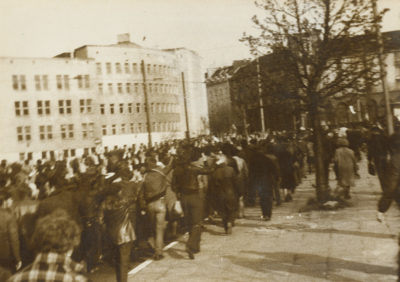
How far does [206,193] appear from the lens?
12500mm

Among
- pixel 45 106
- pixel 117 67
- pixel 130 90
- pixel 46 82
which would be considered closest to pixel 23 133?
pixel 45 106

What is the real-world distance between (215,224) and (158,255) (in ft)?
11.3

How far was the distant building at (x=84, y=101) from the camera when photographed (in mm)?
58344

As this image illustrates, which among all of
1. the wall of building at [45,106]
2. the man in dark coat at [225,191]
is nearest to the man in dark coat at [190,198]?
the man in dark coat at [225,191]

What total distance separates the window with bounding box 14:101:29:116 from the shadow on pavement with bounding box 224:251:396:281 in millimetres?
55022

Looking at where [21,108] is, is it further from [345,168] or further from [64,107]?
[345,168]

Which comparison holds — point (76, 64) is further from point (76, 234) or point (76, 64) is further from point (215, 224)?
point (76, 234)

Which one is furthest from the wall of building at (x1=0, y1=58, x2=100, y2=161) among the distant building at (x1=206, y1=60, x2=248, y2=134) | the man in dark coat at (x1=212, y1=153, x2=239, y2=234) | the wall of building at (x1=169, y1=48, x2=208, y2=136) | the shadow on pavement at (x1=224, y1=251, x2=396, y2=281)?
the shadow on pavement at (x1=224, y1=251, x2=396, y2=281)

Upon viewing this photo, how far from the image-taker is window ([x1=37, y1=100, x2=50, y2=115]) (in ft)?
198

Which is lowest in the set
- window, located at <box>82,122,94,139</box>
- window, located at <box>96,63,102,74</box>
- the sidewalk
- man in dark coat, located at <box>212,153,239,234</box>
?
the sidewalk

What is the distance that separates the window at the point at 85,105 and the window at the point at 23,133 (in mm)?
7206

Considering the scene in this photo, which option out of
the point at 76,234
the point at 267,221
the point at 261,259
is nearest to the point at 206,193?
the point at 267,221

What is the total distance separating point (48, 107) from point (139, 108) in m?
16.6

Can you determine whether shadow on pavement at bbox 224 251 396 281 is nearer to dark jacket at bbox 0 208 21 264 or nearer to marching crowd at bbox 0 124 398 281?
marching crowd at bbox 0 124 398 281
